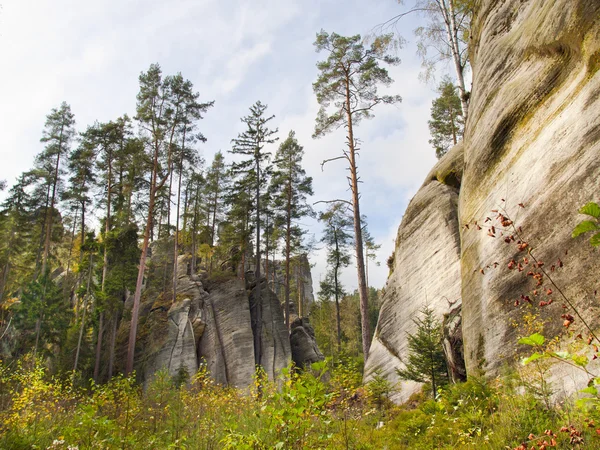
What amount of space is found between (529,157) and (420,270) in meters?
6.03

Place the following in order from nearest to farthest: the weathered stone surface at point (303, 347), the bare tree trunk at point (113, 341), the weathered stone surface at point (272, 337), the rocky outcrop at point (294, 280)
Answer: the bare tree trunk at point (113, 341), the weathered stone surface at point (272, 337), the weathered stone surface at point (303, 347), the rocky outcrop at point (294, 280)

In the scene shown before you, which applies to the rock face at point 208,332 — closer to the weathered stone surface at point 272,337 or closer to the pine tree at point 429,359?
the weathered stone surface at point 272,337

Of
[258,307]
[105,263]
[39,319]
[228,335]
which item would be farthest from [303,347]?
[39,319]

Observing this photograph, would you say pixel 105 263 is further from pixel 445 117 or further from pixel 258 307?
pixel 445 117

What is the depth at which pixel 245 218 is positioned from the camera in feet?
91.2

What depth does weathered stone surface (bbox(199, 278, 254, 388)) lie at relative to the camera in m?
22.8

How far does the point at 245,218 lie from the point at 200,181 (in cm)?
748

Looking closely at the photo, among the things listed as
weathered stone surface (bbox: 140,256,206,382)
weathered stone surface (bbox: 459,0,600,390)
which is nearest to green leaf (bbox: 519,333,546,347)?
weathered stone surface (bbox: 459,0,600,390)

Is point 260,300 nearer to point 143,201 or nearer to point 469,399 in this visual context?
point 143,201

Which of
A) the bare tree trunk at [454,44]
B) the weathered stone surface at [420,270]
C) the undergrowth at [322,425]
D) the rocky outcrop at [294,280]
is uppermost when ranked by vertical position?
the bare tree trunk at [454,44]

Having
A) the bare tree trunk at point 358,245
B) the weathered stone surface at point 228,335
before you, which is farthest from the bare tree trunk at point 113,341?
the bare tree trunk at point 358,245

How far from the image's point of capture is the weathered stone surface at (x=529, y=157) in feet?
19.6

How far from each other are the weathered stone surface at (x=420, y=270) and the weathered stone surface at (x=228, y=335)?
11.9 meters

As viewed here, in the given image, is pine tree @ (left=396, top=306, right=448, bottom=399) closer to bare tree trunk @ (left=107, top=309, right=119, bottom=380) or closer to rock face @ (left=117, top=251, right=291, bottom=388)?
rock face @ (left=117, top=251, right=291, bottom=388)
